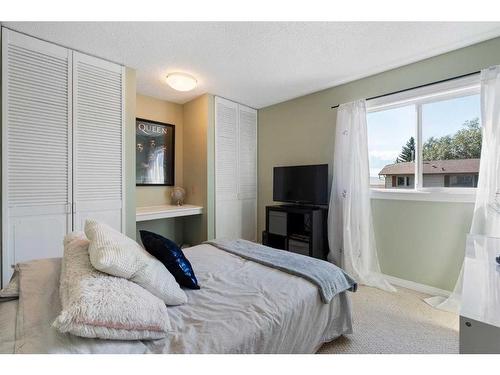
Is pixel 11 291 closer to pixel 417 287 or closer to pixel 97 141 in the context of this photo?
pixel 97 141

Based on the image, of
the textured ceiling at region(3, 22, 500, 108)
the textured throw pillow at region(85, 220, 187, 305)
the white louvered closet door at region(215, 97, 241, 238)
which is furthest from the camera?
the white louvered closet door at region(215, 97, 241, 238)

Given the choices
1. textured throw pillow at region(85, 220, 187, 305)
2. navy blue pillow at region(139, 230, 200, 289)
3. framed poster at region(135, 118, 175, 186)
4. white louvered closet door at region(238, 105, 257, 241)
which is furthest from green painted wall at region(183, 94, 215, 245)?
textured throw pillow at region(85, 220, 187, 305)

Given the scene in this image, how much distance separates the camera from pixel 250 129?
406 cm

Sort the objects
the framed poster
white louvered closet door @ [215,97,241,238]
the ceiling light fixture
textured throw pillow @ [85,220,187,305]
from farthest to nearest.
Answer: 1. white louvered closet door @ [215,97,241,238]
2. the framed poster
3. the ceiling light fixture
4. textured throw pillow @ [85,220,187,305]

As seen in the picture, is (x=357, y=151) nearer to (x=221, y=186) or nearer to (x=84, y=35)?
(x=221, y=186)

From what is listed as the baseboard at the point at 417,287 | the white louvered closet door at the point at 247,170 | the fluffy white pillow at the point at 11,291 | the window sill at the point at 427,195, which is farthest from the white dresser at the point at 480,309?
the white louvered closet door at the point at 247,170

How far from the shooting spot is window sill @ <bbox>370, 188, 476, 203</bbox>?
2207mm

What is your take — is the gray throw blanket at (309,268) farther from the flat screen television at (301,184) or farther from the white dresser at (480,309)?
the flat screen television at (301,184)

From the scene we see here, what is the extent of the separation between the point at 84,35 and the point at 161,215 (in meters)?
1.96

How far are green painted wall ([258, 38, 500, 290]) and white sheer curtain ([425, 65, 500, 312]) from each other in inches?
6.8

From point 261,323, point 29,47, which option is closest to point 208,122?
point 29,47

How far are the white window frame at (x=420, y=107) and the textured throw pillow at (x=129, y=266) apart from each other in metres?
2.46

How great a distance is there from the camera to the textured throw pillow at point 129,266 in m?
1.05

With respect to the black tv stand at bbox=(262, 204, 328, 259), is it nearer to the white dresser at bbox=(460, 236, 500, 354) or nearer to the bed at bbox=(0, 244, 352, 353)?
the bed at bbox=(0, 244, 352, 353)
